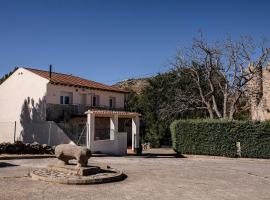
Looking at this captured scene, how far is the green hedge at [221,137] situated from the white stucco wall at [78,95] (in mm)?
10071

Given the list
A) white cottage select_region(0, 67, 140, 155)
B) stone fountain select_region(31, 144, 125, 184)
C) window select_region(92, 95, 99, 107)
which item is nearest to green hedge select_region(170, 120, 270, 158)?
white cottage select_region(0, 67, 140, 155)

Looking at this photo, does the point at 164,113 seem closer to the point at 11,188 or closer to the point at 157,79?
the point at 157,79

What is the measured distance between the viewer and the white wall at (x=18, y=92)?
3172 cm

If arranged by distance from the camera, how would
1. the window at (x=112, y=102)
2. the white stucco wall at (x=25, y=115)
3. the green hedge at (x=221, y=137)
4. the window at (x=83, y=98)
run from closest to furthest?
the green hedge at (x=221, y=137), the white stucco wall at (x=25, y=115), the window at (x=83, y=98), the window at (x=112, y=102)

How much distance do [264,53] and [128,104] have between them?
21273 millimetres

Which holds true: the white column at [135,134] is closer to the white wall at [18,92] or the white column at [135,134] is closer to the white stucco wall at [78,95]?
the white stucco wall at [78,95]

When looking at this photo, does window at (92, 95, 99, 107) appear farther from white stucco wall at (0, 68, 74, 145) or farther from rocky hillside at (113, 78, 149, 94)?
rocky hillside at (113, 78, 149, 94)

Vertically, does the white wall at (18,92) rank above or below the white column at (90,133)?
above

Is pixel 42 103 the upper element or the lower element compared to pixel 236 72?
lower

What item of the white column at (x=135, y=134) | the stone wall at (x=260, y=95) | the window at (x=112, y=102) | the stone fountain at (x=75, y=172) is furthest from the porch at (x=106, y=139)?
the stone fountain at (x=75, y=172)

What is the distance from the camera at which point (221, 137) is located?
26359 mm

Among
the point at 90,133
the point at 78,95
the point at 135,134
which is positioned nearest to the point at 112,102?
the point at 78,95

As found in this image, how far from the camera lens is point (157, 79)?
42125 millimetres

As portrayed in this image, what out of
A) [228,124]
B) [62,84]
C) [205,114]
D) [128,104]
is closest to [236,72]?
[228,124]
